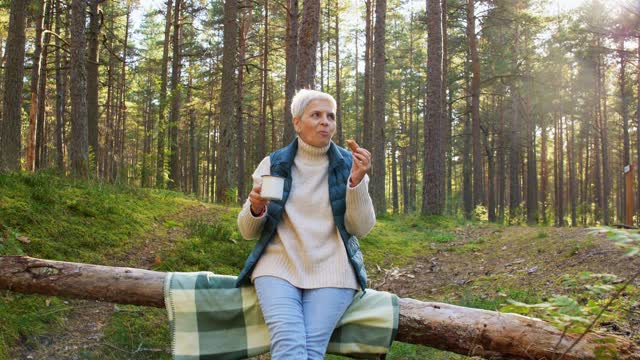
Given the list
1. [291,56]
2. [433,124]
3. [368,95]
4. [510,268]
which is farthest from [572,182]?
[510,268]

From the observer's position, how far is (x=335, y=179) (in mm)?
3229

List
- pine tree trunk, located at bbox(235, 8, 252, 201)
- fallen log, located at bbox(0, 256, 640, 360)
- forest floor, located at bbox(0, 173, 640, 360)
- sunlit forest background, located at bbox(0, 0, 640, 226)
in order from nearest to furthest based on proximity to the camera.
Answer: fallen log, located at bbox(0, 256, 640, 360), forest floor, located at bbox(0, 173, 640, 360), sunlit forest background, located at bbox(0, 0, 640, 226), pine tree trunk, located at bbox(235, 8, 252, 201)

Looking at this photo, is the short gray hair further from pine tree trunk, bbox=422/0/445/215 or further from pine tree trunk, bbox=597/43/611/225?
pine tree trunk, bbox=597/43/611/225

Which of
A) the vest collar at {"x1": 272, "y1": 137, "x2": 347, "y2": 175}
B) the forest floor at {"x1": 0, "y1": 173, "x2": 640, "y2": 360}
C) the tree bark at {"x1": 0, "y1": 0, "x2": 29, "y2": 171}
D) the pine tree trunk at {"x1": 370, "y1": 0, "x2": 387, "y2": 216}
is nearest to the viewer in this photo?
the vest collar at {"x1": 272, "y1": 137, "x2": 347, "y2": 175}

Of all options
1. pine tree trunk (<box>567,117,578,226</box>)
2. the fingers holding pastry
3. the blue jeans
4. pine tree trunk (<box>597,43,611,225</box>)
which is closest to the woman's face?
the fingers holding pastry

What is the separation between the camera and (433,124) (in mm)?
13461

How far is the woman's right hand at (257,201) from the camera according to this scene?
3.01 metres

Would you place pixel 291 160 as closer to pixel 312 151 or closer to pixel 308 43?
pixel 312 151

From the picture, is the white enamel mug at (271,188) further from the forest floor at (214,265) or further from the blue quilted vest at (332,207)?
the forest floor at (214,265)

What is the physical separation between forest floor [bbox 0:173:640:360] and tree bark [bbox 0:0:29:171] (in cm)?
161

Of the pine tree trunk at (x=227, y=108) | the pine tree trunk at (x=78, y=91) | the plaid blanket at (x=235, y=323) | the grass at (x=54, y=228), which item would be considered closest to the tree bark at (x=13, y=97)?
the pine tree trunk at (x=78, y=91)

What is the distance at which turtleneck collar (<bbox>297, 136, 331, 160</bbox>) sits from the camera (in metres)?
3.33

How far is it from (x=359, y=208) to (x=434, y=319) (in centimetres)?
98

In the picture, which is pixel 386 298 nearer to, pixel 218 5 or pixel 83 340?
pixel 83 340
